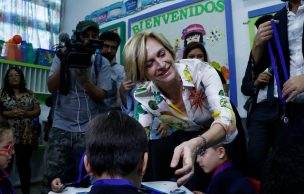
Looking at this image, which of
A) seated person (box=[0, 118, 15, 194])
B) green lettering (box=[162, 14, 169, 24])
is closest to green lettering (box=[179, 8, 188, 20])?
green lettering (box=[162, 14, 169, 24])

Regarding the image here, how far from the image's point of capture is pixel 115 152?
69cm

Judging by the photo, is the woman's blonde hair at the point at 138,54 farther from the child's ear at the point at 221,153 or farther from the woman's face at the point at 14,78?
the woman's face at the point at 14,78

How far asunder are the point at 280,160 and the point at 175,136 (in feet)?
2.40

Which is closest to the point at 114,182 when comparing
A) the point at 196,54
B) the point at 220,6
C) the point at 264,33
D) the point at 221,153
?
the point at 264,33

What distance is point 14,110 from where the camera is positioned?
259 cm

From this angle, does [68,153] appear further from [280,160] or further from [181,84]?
[280,160]

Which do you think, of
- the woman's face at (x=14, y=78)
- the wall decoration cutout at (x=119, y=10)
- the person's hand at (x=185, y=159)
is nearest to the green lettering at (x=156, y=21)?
the wall decoration cutout at (x=119, y=10)

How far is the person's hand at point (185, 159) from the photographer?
2.31ft

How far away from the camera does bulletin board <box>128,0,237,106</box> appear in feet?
7.22

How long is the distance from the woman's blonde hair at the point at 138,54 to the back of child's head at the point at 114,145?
17.0 inches

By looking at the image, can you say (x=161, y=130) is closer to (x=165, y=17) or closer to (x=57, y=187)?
(x=57, y=187)

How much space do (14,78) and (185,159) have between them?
7.65 feet

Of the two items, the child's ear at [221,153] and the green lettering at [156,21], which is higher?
the green lettering at [156,21]

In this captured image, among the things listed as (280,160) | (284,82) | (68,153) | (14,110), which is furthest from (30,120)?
(280,160)
